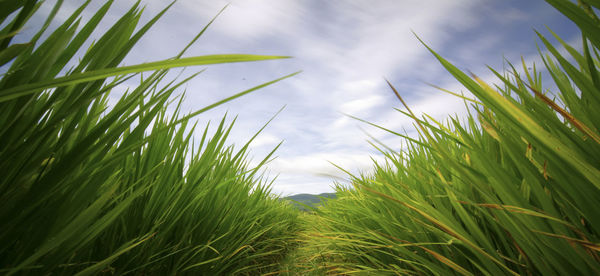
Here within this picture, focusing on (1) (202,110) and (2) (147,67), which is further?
(1) (202,110)

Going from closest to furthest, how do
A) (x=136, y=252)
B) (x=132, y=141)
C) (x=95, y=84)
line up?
(x=95, y=84)
(x=132, y=141)
(x=136, y=252)

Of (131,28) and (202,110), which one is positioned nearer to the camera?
(202,110)

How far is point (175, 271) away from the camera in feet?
2.39

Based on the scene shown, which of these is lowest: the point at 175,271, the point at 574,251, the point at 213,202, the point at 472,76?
the point at 574,251

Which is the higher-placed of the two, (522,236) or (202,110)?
(202,110)

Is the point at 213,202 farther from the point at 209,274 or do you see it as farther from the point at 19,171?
the point at 19,171

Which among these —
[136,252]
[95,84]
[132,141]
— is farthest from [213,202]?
[95,84]

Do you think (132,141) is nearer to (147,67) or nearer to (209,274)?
(147,67)

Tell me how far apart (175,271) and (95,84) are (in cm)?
58

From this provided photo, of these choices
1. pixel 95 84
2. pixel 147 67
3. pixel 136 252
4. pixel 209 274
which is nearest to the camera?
pixel 147 67

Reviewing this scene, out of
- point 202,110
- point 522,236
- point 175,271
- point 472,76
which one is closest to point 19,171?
point 202,110

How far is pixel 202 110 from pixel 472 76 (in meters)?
0.36

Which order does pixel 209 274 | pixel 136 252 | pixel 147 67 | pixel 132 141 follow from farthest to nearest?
pixel 209 274 < pixel 136 252 < pixel 132 141 < pixel 147 67

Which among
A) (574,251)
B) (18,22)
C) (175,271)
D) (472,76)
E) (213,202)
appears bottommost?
(574,251)
